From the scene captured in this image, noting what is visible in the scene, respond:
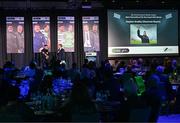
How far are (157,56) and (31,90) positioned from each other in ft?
41.6

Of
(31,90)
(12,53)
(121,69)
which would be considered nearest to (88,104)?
(31,90)

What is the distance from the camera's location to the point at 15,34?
1986cm

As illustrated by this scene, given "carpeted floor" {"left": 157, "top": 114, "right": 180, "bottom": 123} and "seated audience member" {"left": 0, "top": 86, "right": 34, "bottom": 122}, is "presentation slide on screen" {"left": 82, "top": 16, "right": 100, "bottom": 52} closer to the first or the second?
"carpeted floor" {"left": 157, "top": 114, "right": 180, "bottom": 123}

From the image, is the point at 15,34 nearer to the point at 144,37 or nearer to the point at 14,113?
the point at 144,37

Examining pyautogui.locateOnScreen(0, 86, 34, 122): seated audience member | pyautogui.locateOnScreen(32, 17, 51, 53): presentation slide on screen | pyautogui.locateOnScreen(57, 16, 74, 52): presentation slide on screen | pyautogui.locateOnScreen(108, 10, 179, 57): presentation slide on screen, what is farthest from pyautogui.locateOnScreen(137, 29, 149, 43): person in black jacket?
pyautogui.locateOnScreen(0, 86, 34, 122): seated audience member

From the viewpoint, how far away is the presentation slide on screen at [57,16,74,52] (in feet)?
66.1

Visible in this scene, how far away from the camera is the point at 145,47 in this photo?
2098 centimetres

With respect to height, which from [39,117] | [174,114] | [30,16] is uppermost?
[30,16]

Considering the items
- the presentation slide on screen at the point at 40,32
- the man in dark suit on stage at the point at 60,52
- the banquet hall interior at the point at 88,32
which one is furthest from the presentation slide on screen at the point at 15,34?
the man in dark suit on stage at the point at 60,52

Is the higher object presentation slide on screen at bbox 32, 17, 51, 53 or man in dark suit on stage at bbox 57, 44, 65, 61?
presentation slide on screen at bbox 32, 17, 51, 53

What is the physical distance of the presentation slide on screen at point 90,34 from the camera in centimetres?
2030

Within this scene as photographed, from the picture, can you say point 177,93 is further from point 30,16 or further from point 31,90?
point 30,16

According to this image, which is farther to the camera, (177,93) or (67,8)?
(67,8)

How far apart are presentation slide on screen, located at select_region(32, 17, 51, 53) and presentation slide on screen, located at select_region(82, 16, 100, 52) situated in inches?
63.3
